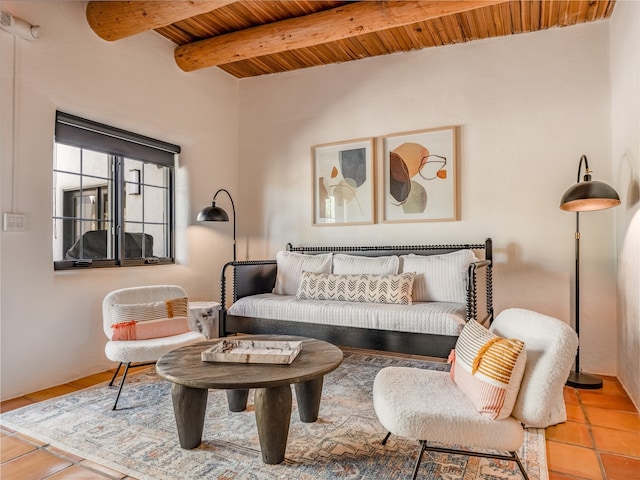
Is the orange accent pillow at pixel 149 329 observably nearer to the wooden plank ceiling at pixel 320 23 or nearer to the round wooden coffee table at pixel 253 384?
the round wooden coffee table at pixel 253 384

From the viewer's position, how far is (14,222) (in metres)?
2.45

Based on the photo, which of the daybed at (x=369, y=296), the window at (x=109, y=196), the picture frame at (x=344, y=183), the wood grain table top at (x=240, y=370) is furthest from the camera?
the picture frame at (x=344, y=183)

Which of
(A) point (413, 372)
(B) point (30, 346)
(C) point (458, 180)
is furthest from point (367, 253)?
(B) point (30, 346)

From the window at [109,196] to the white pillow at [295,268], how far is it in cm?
107

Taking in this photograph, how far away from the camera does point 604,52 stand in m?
2.96

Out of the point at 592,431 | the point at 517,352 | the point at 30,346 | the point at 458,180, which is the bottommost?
the point at 592,431

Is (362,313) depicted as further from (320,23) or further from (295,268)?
(320,23)

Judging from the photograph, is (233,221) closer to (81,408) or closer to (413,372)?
(81,408)

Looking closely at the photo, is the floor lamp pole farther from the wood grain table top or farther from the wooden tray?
the wooden tray

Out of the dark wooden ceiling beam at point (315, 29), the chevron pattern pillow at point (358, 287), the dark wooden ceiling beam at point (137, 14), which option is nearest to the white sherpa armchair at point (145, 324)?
the chevron pattern pillow at point (358, 287)

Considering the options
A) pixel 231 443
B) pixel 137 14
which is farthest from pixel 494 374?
pixel 137 14

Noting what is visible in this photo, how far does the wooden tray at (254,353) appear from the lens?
176 centimetres

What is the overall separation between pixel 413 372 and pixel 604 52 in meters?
2.92

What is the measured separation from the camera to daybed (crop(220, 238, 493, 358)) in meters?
2.54
